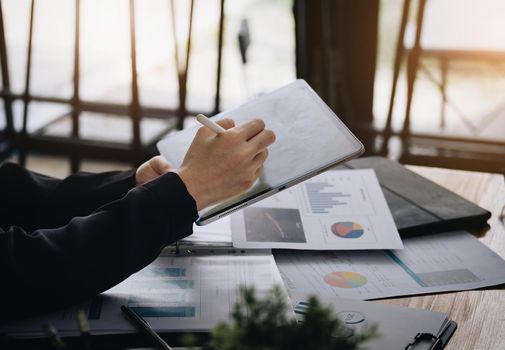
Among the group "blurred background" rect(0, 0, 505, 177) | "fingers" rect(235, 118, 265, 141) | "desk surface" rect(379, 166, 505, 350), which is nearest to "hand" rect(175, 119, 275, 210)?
"fingers" rect(235, 118, 265, 141)

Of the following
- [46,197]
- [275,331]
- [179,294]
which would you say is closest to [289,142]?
[179,294]

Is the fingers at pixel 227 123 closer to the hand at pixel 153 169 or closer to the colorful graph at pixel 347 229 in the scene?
the hand at pixel 153 169

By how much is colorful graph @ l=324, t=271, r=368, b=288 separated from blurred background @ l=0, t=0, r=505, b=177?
101cm

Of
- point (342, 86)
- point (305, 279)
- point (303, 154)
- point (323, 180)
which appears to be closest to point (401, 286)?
point (305, 279)

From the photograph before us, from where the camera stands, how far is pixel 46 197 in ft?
3.79

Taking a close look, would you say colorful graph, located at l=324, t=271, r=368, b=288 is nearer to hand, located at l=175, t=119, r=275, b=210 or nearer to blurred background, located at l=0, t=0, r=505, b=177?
hand, located at l=175, t=119, r=275, b=210

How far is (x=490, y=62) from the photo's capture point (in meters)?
2.50

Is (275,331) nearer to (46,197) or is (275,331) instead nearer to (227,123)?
(227,123)

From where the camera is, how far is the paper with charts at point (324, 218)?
1104 mm

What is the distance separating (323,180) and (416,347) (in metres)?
0.51

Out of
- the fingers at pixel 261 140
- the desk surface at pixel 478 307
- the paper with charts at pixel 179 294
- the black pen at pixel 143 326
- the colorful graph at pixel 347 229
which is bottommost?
the desk surface at pixel 478 307

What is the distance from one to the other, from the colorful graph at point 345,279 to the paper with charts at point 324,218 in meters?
0.06

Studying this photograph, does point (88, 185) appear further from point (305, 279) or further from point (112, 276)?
point (305, 279)

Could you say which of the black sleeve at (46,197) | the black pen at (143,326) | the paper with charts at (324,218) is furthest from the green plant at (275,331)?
the black sleeve at (46,197)
